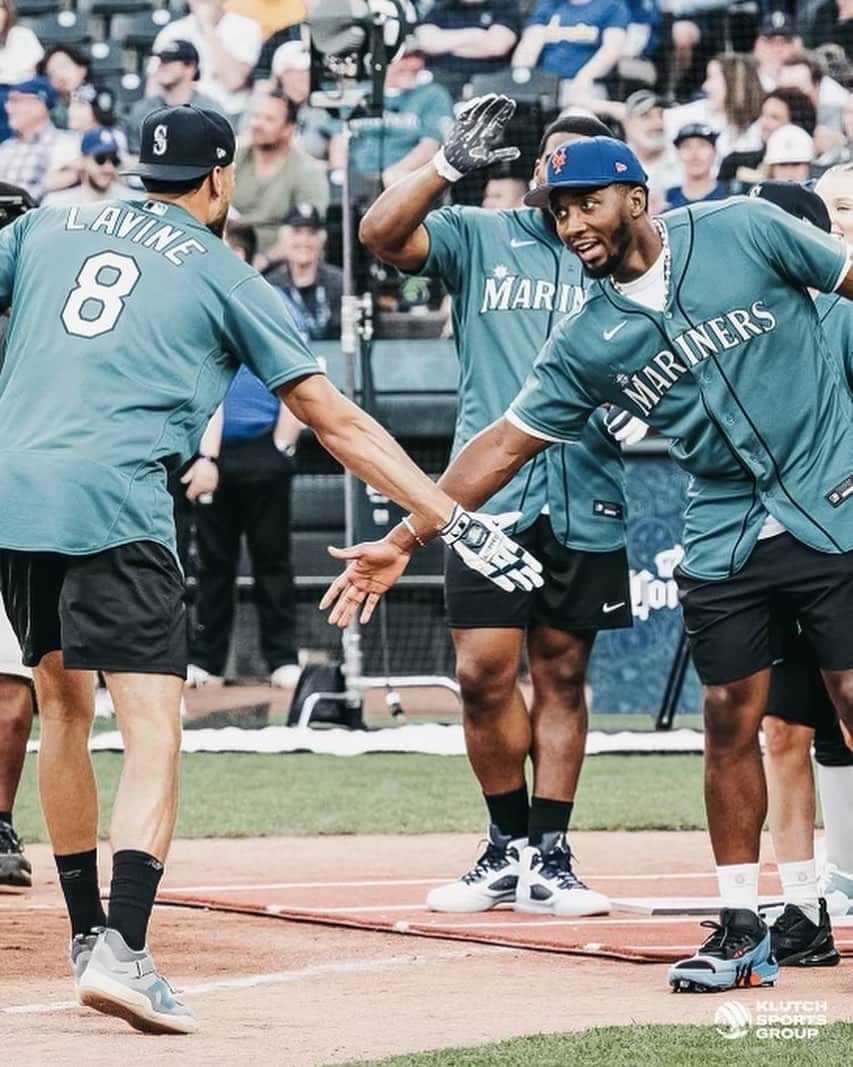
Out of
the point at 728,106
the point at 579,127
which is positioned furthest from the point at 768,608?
the point at 728,106

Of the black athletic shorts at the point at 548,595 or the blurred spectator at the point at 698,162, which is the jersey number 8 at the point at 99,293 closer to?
the black athletic shorts at the point at 548,595

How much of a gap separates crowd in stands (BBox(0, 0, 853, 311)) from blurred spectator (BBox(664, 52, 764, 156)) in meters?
0.02

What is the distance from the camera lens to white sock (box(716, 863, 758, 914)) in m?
5.63

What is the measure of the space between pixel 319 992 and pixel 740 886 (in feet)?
3.80

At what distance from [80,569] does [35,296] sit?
72 centimetres

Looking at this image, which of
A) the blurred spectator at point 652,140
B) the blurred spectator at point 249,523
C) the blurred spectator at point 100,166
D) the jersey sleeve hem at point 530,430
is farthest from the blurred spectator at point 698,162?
the jersey sleeve hem at point 530,430

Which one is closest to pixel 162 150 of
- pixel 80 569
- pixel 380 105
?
pixel 80 569

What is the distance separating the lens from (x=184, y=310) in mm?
5301

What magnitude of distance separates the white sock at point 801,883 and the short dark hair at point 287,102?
11446 millimetres

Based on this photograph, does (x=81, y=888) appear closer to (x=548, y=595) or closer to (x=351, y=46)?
(x=548, y=595)

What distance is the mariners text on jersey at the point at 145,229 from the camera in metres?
5.35

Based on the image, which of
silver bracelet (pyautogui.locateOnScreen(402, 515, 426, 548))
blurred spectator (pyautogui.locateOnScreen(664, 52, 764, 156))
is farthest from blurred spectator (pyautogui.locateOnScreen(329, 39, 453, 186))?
silver bracelet (pyautogui.locateOnScreen(402, 515, 426, 548))

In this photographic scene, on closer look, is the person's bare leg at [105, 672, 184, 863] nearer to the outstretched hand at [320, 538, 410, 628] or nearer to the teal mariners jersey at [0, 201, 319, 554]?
the teal mariners jersey at [0, 201, 319, 554]

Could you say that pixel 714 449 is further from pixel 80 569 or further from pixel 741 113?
pixel 741 113
